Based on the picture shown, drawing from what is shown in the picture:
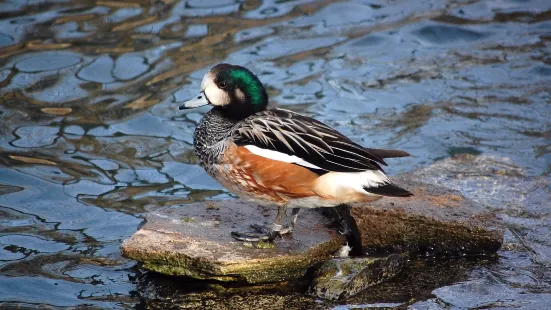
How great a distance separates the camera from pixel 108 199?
6594 millimetres

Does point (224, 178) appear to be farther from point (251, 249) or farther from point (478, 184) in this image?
point (478, 184)

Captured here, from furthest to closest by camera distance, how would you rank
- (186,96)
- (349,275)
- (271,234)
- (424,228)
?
(186,96)
(424,228)
(271,234)
(349,275)

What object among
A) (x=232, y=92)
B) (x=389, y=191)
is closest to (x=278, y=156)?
(x=232, y=92)

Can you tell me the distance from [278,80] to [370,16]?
2130 mm

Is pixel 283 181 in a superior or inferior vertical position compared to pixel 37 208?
superior

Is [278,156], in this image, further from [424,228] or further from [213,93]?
[424,228]

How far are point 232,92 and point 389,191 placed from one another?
119 centimetres

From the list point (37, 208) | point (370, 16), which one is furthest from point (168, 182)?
point (370, 16)

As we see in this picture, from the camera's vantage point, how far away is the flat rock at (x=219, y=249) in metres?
4.93

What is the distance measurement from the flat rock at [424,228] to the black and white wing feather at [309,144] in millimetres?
377

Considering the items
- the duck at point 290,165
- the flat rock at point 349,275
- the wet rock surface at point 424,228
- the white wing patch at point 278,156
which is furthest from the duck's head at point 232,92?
the flat rock at point 349,275

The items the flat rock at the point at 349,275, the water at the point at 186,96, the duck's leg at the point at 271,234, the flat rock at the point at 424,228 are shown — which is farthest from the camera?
the water at the point at 186,96

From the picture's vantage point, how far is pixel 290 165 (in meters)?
5.01

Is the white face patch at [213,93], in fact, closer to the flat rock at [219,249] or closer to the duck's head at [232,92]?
the duck's head at [232,92]
